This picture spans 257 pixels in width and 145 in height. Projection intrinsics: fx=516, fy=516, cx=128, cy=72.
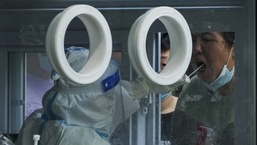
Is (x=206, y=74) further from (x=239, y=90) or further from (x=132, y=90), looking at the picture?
(x=132, y=90)

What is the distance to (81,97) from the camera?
4.45 feet

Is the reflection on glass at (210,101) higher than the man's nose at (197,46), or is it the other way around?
the man's nose at (197,46)

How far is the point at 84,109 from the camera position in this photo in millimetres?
1364

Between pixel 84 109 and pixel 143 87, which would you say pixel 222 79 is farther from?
pixel 84 109

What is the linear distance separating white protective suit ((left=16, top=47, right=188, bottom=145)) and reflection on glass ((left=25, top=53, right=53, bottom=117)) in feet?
0.06

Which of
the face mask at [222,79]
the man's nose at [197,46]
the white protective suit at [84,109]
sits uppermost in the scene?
the man's nose at [197,46]

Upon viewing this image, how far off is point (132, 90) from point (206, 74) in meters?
0.21

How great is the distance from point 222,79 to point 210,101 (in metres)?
0.07

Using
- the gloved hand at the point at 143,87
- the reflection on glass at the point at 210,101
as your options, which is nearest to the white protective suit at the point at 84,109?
the gloved hand at the point at 143,87

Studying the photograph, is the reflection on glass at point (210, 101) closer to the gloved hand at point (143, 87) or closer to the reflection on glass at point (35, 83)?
the gloved hand at point (143, 87)

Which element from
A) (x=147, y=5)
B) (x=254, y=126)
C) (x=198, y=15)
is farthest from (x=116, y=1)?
(x=254, y=126)

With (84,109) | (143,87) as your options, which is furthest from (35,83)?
(143,87)

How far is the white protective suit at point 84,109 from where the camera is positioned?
134 cm

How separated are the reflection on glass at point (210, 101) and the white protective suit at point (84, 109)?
11cm
